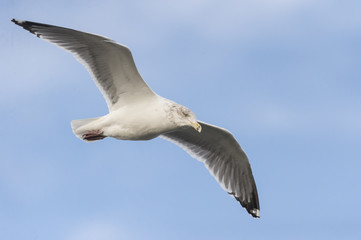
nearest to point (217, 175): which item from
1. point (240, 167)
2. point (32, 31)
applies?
point (240, 167)

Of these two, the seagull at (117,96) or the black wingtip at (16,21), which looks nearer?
the seagull at (117,96)

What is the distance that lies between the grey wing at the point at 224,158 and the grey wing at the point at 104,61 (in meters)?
1.33

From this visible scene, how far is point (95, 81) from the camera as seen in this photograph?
7.14 meters

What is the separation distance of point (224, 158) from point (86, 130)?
7.10ft

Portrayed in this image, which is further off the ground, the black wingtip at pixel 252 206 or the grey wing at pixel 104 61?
the grey wing at pixel 104 61

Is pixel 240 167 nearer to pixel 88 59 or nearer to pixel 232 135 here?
pixel 232 135

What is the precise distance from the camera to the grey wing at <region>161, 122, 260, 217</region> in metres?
8.20

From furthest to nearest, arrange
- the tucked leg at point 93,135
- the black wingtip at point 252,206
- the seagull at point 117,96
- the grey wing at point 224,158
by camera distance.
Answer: the black wingtip at point 252,206
the grey wing at point 224,158
the tucked leg at point 93,135
the seagull at point 117,96

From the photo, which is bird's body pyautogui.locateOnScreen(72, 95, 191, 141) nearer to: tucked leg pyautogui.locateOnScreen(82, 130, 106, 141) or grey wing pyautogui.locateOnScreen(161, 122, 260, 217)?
tucked leg pyautogui.locateOnScreen(82, 130, 106, 141)

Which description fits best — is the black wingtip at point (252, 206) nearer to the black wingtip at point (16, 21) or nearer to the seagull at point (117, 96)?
the seagull at point (117, 96)

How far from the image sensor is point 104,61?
6.98m

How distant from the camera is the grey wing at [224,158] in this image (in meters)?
8.20

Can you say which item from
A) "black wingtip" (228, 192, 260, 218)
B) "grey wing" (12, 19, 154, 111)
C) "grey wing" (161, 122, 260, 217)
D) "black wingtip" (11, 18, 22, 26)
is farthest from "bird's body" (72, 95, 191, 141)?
"black wingtip" (228, 192, 260, 218)

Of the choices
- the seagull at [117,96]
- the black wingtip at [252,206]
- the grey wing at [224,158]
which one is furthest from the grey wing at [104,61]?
A: the black wingtip at [252,206]
